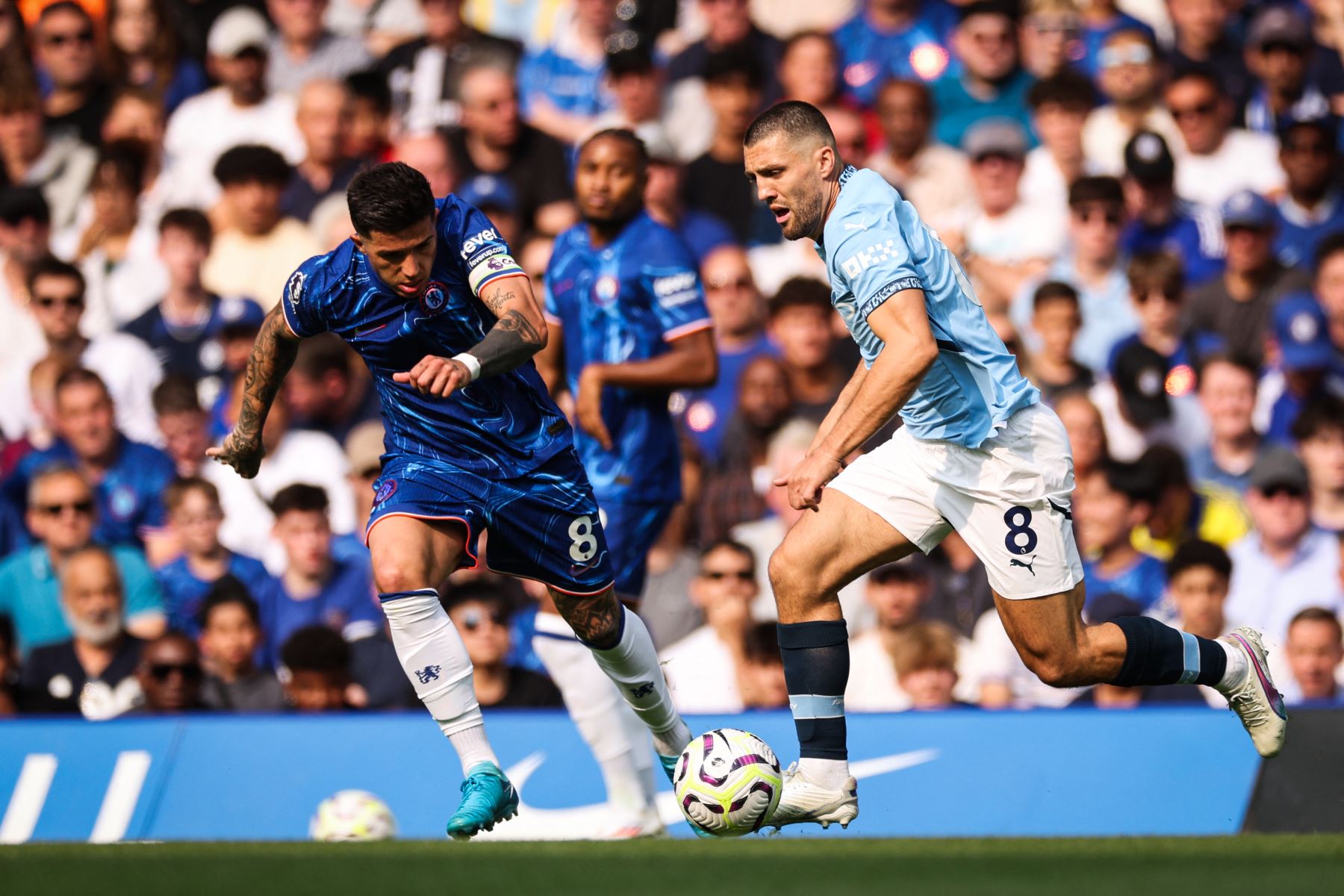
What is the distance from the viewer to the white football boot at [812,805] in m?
6.03

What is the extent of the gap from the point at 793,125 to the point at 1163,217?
224 inches

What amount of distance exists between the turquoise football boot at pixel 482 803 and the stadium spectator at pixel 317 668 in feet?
11.9

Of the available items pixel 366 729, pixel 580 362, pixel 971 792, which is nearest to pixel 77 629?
pixel 366 729

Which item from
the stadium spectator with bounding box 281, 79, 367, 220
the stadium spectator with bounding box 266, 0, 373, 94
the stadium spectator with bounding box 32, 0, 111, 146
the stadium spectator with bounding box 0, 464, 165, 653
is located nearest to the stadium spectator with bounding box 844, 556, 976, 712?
the stadium spectator with bounding box 0, 464, 165, 653

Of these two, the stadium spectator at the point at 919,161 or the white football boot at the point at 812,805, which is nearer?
the white football boot at the point at 812,805

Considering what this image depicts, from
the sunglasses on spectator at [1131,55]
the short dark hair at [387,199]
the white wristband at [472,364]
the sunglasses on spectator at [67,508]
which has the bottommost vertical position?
the sunglasses on spectator at [67,508]

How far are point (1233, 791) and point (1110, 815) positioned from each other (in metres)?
0.58

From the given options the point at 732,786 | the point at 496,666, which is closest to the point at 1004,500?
the point at 732,786

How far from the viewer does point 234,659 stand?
10039mm

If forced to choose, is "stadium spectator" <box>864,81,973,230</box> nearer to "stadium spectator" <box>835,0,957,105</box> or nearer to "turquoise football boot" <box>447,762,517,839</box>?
"stadium spectator" <box>835,0,957,105</box>

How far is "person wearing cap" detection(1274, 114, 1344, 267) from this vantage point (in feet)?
35.1

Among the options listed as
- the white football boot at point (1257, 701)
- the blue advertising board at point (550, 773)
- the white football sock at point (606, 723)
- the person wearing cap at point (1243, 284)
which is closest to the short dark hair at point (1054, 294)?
the person wearing cap at point (1243, 284)

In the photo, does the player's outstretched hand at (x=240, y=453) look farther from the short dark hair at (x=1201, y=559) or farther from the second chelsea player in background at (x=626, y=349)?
the short dark hair at (x=1201, y=559)

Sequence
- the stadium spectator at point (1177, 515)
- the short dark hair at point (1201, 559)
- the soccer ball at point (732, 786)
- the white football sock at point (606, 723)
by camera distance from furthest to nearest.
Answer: the stadium spectator at point (1177, 515), the short dark hair at point (1201, 559), the white football sock at point (606, 723), the soccer ball at point (732, 786)
